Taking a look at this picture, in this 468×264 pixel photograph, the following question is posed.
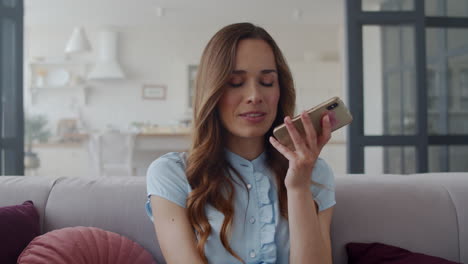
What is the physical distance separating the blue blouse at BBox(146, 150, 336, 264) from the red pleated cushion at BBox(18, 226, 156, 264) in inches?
5.0

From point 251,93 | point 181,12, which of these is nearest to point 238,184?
point 251,93

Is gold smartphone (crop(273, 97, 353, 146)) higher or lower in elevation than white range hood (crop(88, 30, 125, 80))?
lower

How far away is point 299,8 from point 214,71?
533 centimetres

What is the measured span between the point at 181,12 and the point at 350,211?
17.9ft

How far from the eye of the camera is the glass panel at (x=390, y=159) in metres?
2.19

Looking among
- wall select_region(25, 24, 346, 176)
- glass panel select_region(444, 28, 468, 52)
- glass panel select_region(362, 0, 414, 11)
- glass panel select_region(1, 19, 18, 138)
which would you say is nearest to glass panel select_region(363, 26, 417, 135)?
glass panel select_region(362, 0, 414, 11)

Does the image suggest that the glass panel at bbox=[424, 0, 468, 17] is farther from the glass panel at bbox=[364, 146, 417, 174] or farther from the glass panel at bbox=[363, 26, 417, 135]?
the glass panel at bbox=[364, 146, 417, 174]

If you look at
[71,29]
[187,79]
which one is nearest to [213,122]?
[187,79]

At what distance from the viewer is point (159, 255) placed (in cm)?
125

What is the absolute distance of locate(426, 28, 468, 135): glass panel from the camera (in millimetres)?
2195

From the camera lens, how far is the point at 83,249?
1.09m

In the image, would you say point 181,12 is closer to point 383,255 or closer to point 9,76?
point 9,76

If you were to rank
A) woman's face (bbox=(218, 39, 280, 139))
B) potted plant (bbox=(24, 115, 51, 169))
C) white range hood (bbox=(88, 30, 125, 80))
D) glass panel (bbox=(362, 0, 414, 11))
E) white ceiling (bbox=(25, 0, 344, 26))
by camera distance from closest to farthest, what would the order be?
woman's face (bbox=(218, 39, 280, 139))
glass panel (bbox=(362, 0, 414, 11))
white ceiling (bbox=(25, 0, 344, 26))
potted plant (bbox=(24, 115, 51, 169))
white range hood (bbox=(88, 30, 125, 80))

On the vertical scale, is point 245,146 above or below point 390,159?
above
